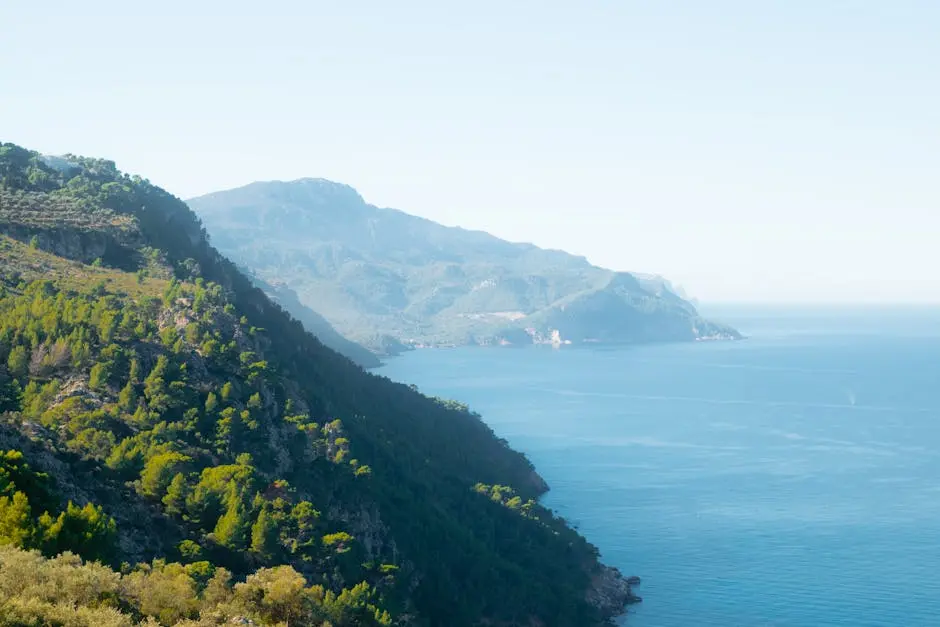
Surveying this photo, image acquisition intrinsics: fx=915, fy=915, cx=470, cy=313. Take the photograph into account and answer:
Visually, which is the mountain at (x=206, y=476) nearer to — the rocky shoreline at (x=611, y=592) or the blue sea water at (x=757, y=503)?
the rocky shoreline at (x=611, y=592)

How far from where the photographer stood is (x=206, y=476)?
50.2 metres

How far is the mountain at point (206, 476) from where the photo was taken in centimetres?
3641

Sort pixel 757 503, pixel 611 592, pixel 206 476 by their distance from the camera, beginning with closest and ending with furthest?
pixel 206 476 → pixel 611 592 → pixel 757 503

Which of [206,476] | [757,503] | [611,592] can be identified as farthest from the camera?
[757,503]

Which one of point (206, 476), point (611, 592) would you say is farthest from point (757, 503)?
point (206, 476)

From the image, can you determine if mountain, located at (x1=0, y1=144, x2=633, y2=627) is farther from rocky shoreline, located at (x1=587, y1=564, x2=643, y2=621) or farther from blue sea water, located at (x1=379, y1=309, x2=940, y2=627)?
blue sea water, located at (x1=379, y1=309, x2=940, y2=627)

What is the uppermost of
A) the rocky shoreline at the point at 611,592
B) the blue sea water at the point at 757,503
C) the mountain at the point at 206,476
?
the mountain at the point at 206,476

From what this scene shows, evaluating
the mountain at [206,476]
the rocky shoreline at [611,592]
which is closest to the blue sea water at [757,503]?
the rocky shoreline at [611,592]

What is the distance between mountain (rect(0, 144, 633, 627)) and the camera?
1433 inches

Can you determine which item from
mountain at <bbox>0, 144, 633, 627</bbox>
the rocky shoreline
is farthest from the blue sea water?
mountain at <bbox>0, 144, 633, 627</bbox>

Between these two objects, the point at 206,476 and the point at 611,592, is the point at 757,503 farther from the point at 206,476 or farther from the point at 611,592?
the point at 206,476

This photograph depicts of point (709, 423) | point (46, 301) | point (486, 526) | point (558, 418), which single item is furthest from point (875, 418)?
point (46, 301)

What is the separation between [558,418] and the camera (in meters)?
180

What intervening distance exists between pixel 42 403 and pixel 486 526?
1637 inches
